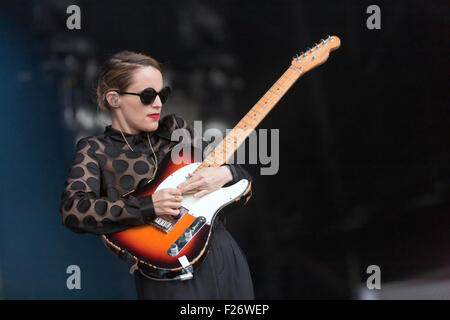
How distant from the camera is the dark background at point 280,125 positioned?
7.98 feet

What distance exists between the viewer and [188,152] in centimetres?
201

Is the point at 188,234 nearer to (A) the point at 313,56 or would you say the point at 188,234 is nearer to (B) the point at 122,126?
(B) the point at 122,126

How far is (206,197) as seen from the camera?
1.85m

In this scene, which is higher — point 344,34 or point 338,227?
point 344,34

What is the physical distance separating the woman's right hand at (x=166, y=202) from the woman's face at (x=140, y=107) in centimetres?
36

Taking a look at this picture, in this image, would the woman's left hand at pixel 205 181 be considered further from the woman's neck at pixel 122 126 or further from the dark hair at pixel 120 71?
the dark hair at pixel 120 71

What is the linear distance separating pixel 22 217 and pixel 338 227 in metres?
2.00

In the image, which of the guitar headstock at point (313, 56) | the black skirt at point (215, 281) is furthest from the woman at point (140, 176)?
the guitar headstock at point (313, 56)

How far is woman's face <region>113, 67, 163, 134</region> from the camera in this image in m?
1.86

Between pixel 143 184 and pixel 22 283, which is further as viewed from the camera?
pixel 22 283

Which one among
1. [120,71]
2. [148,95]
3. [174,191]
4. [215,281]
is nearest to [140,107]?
[148,95]

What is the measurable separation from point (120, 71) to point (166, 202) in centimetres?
67

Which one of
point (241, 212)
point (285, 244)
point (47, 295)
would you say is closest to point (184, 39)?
point (241, 212)

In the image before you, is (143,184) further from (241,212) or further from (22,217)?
(22,217)
